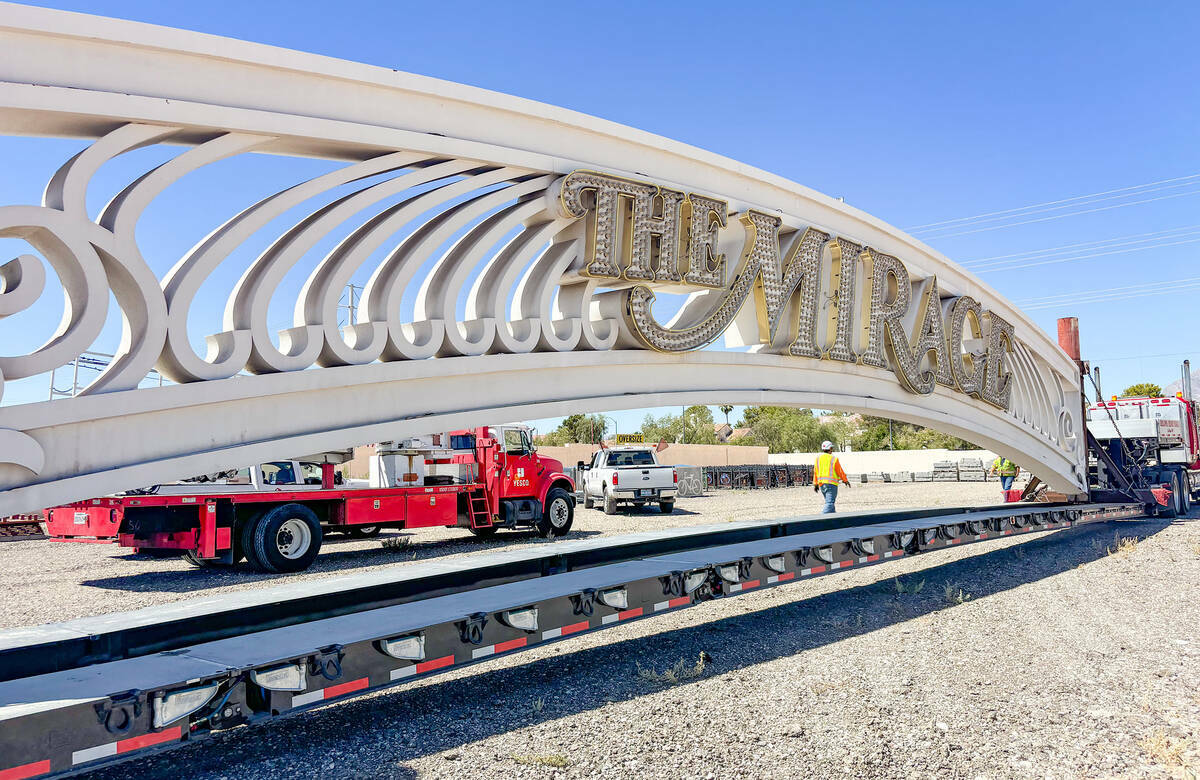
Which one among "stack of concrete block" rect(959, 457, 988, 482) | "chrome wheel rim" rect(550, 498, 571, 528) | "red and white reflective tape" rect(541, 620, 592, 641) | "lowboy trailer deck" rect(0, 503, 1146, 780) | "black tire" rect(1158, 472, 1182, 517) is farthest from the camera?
"stack of concrete block" rect(959, 457, 988, 482)

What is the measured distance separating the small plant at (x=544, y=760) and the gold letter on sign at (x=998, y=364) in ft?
38.8

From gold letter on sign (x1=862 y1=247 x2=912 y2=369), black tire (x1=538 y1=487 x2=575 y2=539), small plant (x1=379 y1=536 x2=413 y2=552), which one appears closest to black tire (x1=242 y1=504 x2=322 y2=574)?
small plant (x1=379 y1=536 x2=413 y2=552)

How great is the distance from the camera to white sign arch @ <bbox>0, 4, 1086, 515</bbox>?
17.0 ft

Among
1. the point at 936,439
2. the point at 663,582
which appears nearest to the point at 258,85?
the point at 663,582

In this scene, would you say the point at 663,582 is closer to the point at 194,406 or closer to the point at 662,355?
the point at 662,355

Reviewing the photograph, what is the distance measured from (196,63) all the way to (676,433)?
3362 inches

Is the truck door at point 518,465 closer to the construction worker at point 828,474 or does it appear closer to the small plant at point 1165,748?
the construction worker at point 828,474

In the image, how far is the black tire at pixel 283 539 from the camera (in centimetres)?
1345

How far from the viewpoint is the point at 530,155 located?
7609 mm

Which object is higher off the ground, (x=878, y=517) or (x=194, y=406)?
(x=194, y=406)

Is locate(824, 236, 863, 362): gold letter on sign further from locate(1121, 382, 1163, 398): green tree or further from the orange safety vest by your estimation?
locate(1121, 382, 1163, 398): green tree

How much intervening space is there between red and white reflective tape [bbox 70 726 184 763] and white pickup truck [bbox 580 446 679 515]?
21337 millimetres

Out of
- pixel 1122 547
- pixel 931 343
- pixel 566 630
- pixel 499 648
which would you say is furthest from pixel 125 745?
pixel 1122 547

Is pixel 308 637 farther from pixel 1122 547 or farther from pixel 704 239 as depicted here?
pixel 1122 547
